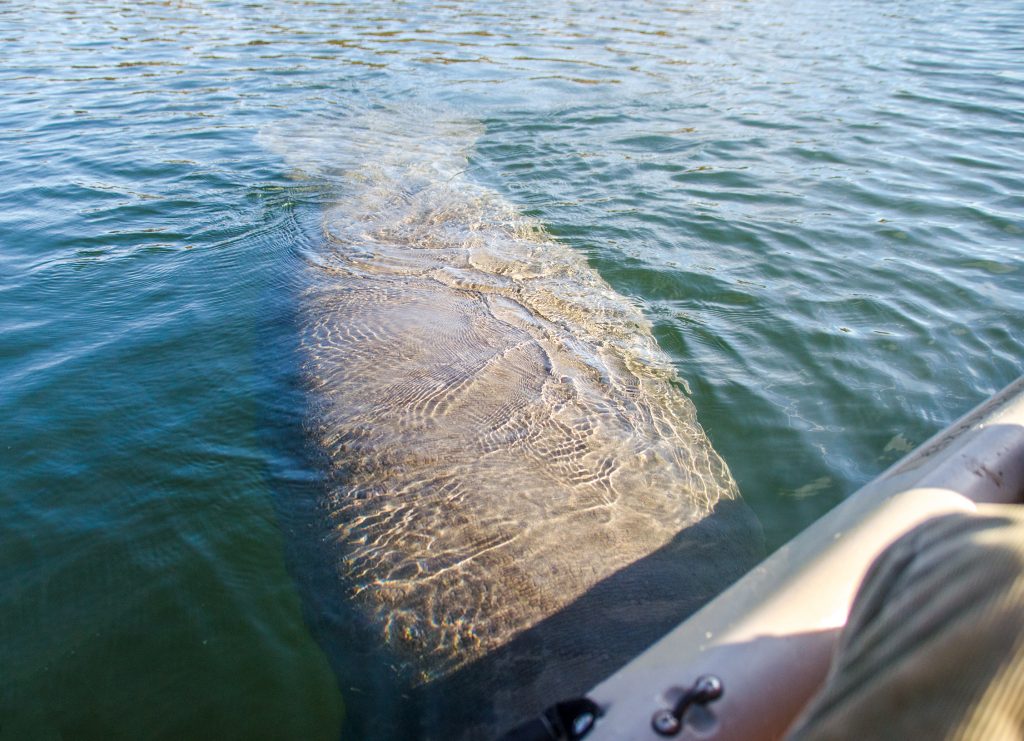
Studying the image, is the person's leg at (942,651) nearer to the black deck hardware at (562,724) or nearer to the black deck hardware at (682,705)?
the black deck hardware at (682,705)

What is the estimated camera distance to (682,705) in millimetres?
1851

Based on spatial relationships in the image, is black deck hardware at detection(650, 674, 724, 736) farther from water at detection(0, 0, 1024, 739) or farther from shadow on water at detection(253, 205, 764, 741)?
water at detection(0, 0, 1024, 739)

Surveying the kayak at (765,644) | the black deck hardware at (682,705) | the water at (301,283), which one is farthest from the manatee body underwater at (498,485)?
the black deck hardware at (682,705)

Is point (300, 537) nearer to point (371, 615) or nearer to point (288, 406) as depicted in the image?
point (371, 615)

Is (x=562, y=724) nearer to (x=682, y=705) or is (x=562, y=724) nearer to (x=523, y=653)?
(x=682, y=705)

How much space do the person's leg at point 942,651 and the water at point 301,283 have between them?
201cm

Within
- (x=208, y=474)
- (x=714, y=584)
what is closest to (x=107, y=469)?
(x=208, y=474)

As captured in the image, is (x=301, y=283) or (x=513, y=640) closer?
(x=513, y=640)

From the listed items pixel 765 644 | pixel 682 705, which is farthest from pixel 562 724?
pixel 765 644

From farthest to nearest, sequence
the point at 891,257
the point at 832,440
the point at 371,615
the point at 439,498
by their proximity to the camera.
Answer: the point at 891,257
the point at 832,440
the point at 439,498
the point at 371,615

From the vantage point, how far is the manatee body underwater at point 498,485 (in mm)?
2705

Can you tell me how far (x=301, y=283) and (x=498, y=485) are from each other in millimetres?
2984

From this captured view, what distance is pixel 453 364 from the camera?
4.31 metres

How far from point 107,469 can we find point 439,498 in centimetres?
197
